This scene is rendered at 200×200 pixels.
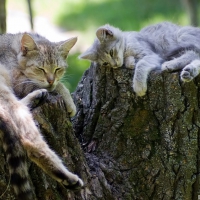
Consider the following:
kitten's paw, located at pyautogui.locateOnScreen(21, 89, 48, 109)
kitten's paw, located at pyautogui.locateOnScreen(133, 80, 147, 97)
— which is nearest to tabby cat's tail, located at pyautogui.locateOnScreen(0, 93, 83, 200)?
kitten's paw, located at pyautogui.locateOnScreen(21, 89, 48, 109)

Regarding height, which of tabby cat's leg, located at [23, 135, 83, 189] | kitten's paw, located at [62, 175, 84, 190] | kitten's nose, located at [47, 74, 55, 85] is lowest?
kitten's paw, located at [62, 175, 84, 190]

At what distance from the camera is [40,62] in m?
4.24

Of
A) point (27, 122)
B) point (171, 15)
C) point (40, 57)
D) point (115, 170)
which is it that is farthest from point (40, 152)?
point (171, 15)

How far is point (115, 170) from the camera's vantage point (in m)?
4.06

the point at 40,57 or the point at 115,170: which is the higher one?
the point at 40,57

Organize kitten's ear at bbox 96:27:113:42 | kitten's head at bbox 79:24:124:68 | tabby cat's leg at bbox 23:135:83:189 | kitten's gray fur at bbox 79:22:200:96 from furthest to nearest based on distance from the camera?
kitten's ear at bbox 96:27:113:42
kitten's head at bbox 79:24:124:68
kitten's gray fur at bbox 79:22:200:96
tabby cat's leg at bbox 23:135:83:189

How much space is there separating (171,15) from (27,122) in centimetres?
703

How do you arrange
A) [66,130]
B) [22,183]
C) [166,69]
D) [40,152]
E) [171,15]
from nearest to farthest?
[22,183], [40,152], [66,130], [166,69], [171,15]

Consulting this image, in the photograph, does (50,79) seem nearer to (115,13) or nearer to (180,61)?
(180,61)

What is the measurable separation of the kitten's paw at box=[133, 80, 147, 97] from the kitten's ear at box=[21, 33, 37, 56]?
0.90 metres

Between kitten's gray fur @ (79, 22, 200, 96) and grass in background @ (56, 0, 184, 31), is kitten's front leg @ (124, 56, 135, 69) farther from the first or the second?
grass in background @ (56, 0, 184, 31)

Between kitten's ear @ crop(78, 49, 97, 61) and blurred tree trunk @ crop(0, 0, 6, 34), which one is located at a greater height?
blurred tree trunk @ crop(0, 0, 6, 34)

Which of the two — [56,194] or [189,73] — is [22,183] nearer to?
[56,194]

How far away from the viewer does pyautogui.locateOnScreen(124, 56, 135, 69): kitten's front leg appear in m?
4.46
